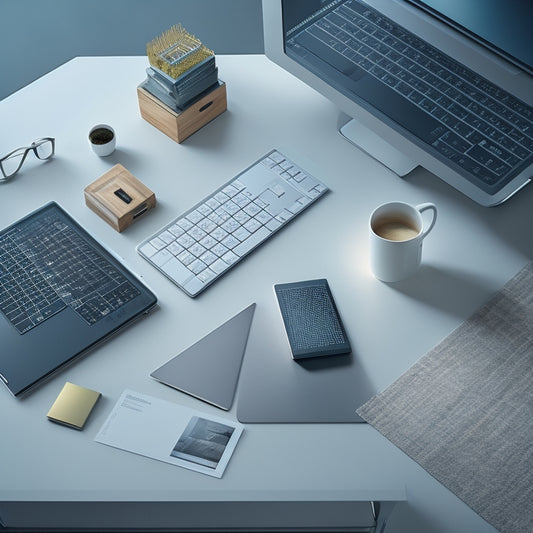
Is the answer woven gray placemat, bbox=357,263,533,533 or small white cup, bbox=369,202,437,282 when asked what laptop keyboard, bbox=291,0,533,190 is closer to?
small white cup, bbox=369,202,437,282

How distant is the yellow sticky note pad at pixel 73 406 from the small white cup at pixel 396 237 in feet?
1.84

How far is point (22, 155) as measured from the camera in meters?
1.79

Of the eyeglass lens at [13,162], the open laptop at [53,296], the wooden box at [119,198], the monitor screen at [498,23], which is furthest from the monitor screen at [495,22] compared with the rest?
the eyeglass lens at [13,162]

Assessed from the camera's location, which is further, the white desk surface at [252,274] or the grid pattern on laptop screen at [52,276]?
the grid pattern on laptop screen at [52,276]

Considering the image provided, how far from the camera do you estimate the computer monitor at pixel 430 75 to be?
5.01 ft

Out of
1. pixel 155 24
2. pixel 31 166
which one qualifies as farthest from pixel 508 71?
pixel 155 24

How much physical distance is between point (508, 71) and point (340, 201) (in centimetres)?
41

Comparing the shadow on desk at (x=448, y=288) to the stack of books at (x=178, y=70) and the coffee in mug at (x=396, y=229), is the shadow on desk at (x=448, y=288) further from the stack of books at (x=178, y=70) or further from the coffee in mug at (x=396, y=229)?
the stack of books at (x=178, y=70)

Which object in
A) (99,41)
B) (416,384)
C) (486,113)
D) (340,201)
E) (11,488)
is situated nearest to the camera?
(11,488)

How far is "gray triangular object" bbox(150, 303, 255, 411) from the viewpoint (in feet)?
4.77

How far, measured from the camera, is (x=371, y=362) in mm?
1490

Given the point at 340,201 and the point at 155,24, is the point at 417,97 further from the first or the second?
the point at 155,24

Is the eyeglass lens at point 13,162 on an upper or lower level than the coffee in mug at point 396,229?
lower

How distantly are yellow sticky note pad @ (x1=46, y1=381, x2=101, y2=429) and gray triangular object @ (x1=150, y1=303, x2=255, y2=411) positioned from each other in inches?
4.6
